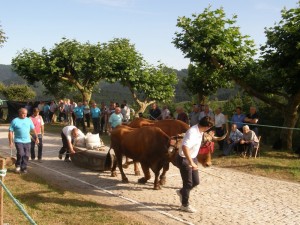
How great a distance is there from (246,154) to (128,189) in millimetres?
6102

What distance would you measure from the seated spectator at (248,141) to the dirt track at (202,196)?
2233mm

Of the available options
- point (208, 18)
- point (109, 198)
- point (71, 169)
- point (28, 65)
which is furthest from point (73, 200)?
point (28, 65)

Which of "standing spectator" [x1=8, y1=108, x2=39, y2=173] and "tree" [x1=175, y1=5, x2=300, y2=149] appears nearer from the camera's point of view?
"standing spectator" [x1=8, y1=108, x2=39, y2=173]

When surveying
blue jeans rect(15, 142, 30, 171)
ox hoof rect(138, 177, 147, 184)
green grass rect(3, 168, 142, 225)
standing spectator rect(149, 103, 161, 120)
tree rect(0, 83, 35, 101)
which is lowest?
green grass rect(3, 168, 142, 225)

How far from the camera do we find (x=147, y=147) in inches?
356

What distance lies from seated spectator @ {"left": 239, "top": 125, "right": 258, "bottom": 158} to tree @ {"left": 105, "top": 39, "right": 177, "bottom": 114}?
12.4m

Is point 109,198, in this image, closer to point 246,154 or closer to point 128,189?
point 128,189

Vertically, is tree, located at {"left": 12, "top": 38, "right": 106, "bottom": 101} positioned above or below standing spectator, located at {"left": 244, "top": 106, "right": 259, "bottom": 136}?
above

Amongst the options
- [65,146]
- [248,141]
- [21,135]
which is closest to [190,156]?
[21,135]

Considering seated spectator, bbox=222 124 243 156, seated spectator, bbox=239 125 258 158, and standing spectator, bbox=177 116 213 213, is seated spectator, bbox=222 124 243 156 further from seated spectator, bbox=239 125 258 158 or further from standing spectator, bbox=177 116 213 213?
standing spectator, bbox=177 116 213 213

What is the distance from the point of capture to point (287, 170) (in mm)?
11344

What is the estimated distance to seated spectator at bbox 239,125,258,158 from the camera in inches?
526

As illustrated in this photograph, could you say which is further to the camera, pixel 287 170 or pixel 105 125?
pixel 105 125

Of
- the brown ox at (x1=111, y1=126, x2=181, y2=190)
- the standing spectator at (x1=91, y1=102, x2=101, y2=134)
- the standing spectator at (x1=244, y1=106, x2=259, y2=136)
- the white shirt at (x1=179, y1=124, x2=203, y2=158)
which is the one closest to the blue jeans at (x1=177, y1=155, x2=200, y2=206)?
the white shirt at (x1=179, y1=124, x2=203, y2=158)
